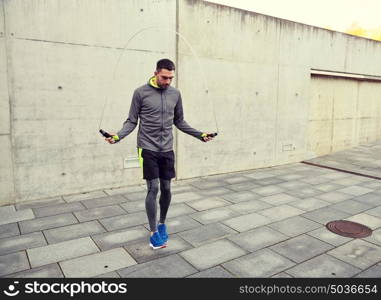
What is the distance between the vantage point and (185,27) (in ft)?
24.2

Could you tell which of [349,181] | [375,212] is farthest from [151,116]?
[349,181]

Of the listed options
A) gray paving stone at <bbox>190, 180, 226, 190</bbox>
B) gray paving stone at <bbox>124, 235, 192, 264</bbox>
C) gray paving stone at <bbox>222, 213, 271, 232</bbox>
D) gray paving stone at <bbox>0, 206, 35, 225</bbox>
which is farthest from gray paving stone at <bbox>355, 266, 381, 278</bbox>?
gray paving stone at <bbox>0, 206, 35, 225</bbox>

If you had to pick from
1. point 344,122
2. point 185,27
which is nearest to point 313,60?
point 344,122

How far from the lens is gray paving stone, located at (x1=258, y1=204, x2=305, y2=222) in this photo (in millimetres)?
5441

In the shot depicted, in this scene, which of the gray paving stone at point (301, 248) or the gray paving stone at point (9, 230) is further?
the gray paving stone at point (9, 230)

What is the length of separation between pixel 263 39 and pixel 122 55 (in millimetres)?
4001

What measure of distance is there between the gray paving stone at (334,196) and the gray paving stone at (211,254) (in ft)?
9.57

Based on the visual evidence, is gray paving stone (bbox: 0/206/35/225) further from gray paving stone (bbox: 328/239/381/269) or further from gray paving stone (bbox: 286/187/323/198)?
gray paving stone (bbox: 286/187/323/198)

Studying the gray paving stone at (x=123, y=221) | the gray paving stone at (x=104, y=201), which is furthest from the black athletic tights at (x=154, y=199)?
the gray paving stone at (x=104, y=201)

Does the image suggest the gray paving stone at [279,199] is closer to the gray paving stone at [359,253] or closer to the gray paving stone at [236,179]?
the gray paving stone at [236,179]

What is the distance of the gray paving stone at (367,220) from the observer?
515 centimetres

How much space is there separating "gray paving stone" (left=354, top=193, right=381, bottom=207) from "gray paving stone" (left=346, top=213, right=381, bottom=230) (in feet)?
2.54

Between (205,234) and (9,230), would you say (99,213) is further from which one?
(205,234)

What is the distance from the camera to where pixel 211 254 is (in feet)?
13.5
